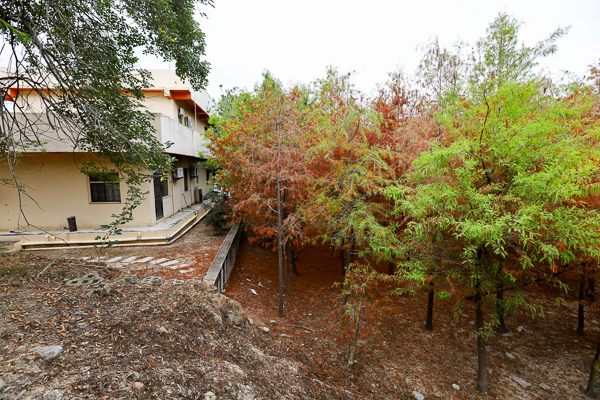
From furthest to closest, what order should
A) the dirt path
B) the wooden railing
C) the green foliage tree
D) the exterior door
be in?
the exterior door < the wooden railing < the dirt path < the green foliage tree

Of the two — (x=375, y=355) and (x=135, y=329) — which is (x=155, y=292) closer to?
(x=135, y=329)

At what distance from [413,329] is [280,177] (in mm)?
5269

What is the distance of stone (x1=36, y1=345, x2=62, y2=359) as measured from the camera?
9.05 feet

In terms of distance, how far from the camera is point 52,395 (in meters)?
2.32

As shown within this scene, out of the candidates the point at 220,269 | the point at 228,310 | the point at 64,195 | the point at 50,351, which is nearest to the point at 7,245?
the point at 64,195

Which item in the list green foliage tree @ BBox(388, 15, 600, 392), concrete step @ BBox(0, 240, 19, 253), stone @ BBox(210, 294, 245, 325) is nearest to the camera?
green foliage tree @ BBox(388, 15, 600, 392)

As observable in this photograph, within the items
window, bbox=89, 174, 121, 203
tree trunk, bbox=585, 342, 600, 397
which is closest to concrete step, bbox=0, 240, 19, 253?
window, bbox=89, 174, 121, 203

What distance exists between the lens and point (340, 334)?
634 cm

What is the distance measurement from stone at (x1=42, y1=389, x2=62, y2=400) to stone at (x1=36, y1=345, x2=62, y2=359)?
1.78ft

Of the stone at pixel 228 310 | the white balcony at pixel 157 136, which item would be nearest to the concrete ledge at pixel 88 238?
the white balcony at pixel 157 136

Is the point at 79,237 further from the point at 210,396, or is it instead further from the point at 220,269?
the point at 210,396

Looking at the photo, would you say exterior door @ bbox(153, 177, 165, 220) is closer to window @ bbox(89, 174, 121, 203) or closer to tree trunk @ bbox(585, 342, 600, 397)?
window @ bbox(89, 174, 121, 203)

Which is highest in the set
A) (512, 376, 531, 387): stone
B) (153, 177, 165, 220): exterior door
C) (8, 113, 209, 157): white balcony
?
(8, 113, 209, 157): white balcony

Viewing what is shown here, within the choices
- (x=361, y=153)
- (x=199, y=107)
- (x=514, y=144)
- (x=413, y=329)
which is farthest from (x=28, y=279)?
(x=199, y=107)
